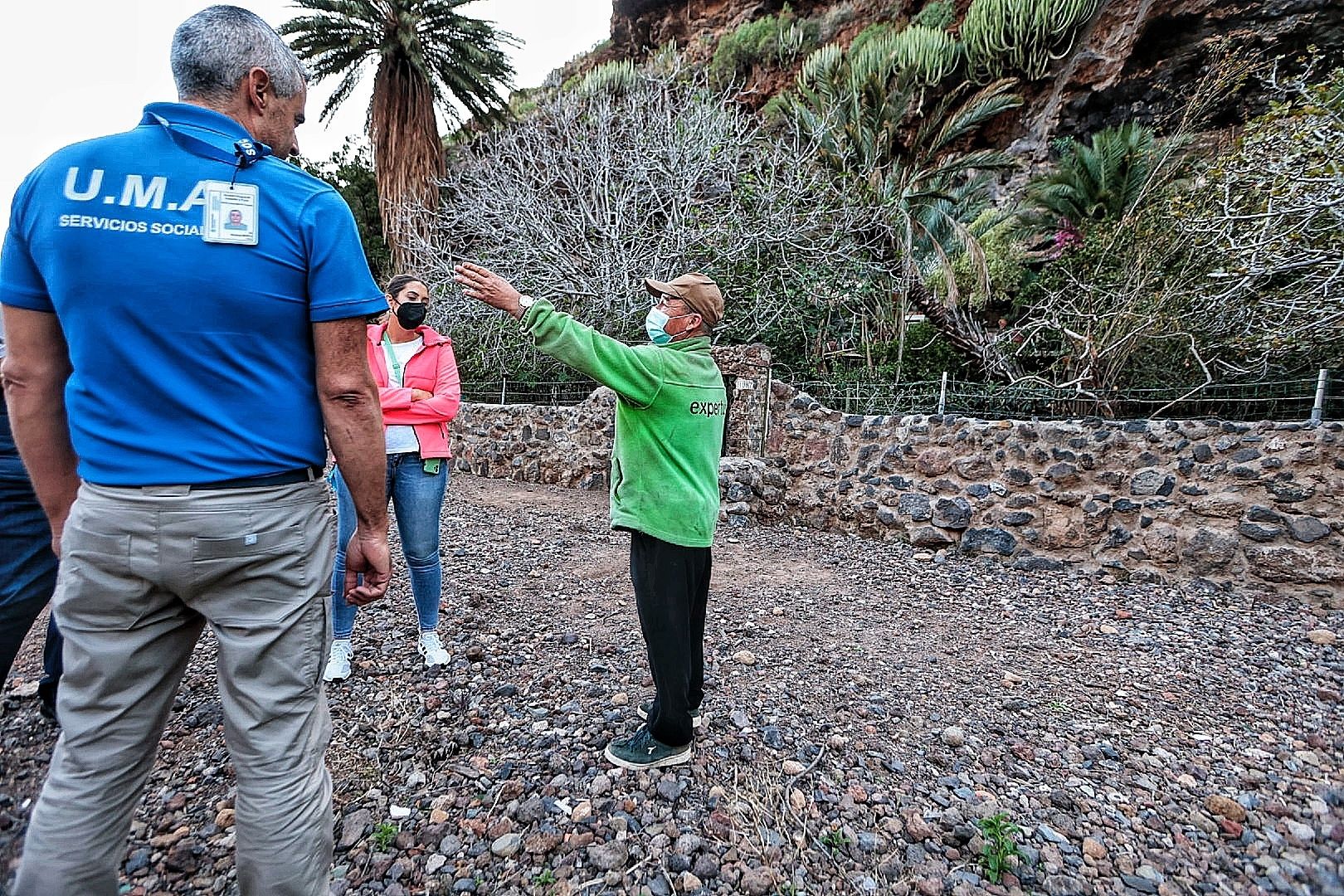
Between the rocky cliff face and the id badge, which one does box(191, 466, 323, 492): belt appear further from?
the rocky cliff face

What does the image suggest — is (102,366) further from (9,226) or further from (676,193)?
(676,193)

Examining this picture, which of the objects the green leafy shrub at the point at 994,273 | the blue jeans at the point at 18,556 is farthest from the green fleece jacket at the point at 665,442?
the green leafy shrub at the point at 994,273

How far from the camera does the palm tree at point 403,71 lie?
11.1 metres

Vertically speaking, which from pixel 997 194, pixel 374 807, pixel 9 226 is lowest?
pixel 374 807

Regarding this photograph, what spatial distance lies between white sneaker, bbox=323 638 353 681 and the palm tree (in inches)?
399

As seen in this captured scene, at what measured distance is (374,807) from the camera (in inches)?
75.2

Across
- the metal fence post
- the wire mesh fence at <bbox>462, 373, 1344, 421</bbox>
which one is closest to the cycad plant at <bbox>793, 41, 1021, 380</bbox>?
the wire mesh fence at <bbox>462, 373, 1344, 421</bbox>

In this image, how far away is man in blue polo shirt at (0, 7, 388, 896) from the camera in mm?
1138

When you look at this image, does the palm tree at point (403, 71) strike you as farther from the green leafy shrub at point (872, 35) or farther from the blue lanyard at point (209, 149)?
the blue lanyard at point (209, 149)

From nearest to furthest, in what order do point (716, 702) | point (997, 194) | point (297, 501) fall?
1. point (297, 501)
2. point (716, 702)
3. point (997, 194)

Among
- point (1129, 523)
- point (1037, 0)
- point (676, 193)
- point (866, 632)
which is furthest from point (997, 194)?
point (866, 632)

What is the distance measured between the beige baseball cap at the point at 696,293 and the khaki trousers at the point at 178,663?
124cm

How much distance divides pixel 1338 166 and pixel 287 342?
250 inches

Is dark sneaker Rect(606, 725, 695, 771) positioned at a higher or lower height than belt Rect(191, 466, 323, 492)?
lower
